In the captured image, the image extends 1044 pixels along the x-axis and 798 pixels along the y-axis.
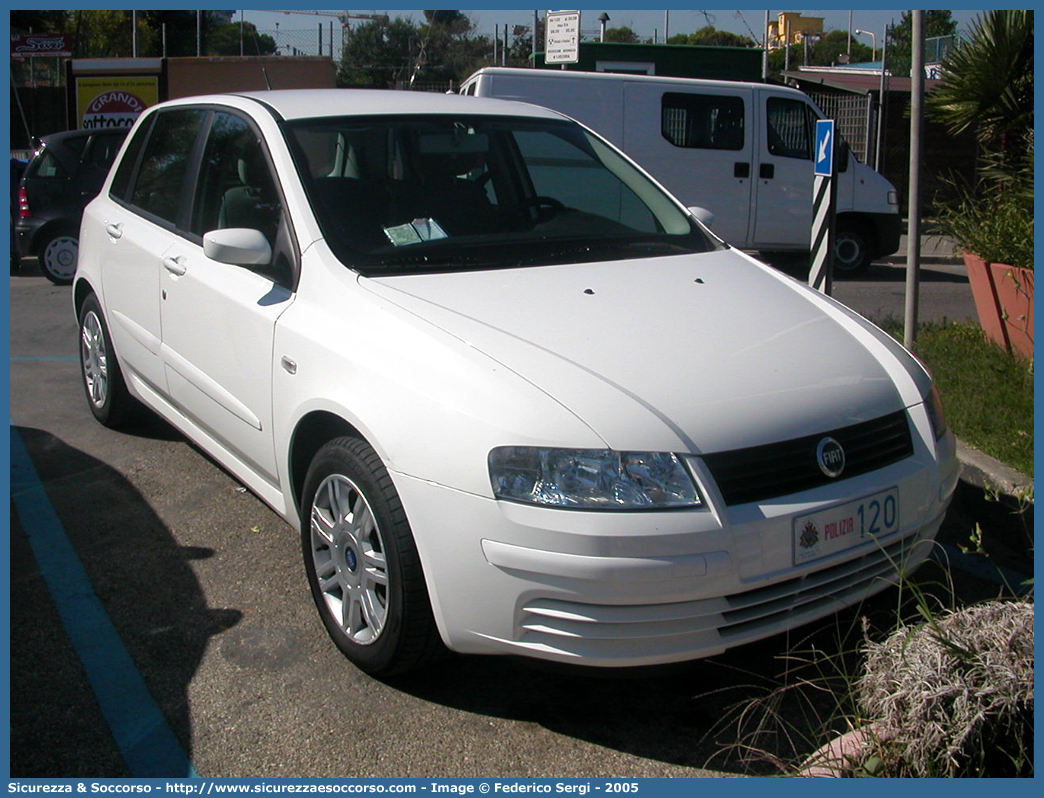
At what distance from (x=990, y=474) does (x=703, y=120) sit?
8199 mm

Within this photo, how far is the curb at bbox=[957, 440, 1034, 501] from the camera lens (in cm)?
453

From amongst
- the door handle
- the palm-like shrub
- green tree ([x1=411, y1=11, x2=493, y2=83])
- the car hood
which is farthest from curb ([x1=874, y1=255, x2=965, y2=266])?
green tree ([x1=411, y1=11, x2=493, y2=83])

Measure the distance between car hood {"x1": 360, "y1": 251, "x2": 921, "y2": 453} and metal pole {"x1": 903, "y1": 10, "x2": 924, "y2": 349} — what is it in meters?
2.50

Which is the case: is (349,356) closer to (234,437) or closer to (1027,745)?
(234,437)

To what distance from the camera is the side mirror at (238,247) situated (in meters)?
3.81

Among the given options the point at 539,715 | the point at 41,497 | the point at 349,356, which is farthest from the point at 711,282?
the point at 41,497

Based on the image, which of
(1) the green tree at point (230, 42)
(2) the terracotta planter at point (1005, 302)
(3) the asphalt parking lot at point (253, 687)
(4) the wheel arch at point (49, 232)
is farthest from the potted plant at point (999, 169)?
(1) the green tree at point (230, 42)

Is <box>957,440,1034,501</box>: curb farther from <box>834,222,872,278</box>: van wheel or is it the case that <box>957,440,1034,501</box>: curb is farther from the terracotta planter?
<box>834,222,872,278</box>: van wheel

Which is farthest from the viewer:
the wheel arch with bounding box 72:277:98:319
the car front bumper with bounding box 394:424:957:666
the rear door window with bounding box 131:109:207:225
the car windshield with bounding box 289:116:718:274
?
the wheel arch with bounding box 72:277:98:319

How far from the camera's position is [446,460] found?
2955 millimetres

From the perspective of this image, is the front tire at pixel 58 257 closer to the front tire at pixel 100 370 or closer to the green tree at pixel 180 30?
the front tire at pixel 100 370

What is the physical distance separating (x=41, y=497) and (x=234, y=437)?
4.70 ft

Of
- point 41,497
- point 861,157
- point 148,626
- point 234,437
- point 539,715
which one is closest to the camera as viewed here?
point 539,715
